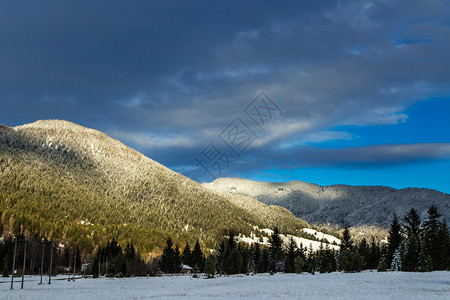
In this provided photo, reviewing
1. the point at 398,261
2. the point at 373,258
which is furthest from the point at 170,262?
the point at 398,261

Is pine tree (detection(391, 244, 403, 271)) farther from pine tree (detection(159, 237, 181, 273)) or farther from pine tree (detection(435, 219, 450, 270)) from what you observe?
pine tree (detection(159, 237, 181, 273))

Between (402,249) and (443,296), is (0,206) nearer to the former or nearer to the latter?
(402,249)

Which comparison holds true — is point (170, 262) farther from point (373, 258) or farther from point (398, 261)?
point (398, 261)

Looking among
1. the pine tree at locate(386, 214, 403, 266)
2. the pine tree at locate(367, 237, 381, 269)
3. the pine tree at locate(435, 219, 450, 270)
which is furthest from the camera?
the pine tree at locate(367, 237, 381, 269)

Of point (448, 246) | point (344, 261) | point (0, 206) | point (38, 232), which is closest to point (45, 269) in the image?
point (38, 232)

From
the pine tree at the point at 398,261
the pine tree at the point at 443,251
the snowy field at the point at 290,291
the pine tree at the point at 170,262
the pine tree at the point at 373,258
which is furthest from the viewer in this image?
the pine tree at the point at 170,262

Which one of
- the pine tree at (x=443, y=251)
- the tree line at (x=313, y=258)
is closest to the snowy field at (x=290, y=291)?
the pine tree at (x=443, y=251)

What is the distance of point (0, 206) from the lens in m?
182

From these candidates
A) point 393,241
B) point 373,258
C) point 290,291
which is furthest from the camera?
point 373,258

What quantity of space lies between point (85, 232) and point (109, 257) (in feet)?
190

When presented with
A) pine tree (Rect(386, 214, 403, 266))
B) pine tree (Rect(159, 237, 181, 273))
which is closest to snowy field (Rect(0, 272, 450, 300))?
pine tree (Rect(386, 214, 403, 266))

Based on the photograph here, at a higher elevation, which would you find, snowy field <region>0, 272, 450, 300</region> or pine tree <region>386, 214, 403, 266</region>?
pine tree <region>386, 214, 403, 266</region>

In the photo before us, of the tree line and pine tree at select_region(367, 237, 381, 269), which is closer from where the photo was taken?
the tree line

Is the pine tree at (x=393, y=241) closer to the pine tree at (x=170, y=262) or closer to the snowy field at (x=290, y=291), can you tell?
the snowy field at (x=290, y=291)
